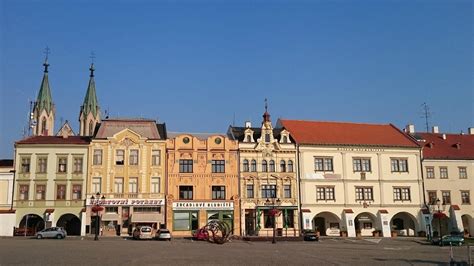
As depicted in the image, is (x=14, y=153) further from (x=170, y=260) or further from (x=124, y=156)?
(x=170, y=260)

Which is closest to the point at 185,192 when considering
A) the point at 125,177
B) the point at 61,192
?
the point at 125,177

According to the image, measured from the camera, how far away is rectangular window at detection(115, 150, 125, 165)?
5431 cm

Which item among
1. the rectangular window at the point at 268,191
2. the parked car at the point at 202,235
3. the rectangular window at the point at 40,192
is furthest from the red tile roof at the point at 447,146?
the rectangular window at the point at 40,192

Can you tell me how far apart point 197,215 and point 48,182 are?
1517 cm

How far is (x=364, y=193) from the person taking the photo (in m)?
57.7

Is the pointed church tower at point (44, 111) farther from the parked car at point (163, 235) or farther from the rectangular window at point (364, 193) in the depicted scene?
the rectangular window at point (364, 193)

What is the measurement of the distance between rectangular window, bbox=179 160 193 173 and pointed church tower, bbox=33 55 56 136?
145 feet

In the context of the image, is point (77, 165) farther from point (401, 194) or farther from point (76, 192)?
point (401, 194)

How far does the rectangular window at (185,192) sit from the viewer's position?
179 ft

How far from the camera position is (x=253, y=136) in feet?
190

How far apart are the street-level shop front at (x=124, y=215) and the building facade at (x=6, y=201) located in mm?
7226

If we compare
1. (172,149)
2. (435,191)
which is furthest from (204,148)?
(435,191)

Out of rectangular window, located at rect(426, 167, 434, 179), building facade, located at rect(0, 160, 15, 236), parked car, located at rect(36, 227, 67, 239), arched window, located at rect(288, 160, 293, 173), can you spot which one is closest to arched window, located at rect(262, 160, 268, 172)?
arched window, located at rect(288, 160, 293, 173)

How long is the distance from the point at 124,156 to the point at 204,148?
A: 8280mm
